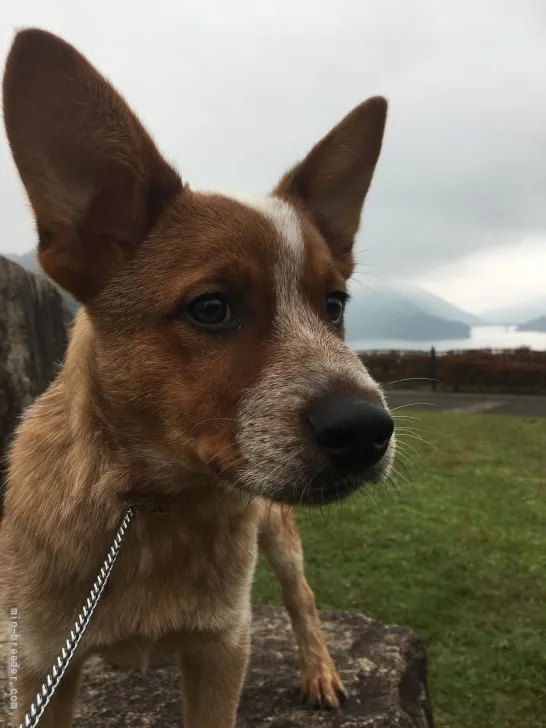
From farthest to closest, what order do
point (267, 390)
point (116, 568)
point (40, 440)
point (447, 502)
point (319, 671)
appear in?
point (447, 502)
point (319, 671)
point (40, 440)
point (116, 568)
point (267, 390)

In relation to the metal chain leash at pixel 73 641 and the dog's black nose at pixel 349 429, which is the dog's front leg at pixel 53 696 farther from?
the dog's black nose at pixel 349 429

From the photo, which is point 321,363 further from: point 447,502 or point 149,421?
point 447,502

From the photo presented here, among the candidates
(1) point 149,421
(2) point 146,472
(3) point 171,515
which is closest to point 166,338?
(1) point 149,421

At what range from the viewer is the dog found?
2172 mm

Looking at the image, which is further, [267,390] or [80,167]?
[80,167]

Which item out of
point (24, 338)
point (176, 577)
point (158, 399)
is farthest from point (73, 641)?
point (24, 338)

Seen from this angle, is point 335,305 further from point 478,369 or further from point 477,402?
point 478,369

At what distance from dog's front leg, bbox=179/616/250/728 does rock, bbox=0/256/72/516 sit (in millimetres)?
3303

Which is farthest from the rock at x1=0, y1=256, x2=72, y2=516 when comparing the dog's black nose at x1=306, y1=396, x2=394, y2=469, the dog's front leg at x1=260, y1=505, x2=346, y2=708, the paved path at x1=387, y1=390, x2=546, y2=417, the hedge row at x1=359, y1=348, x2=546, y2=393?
the hedge row at x1=359, y1=348, x2=546, y2=393

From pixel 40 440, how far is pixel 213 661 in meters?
1.22

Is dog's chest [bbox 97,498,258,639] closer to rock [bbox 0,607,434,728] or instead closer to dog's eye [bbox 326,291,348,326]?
dog's eye [bbox 326,291,348,326]

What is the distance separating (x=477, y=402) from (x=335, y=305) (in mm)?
20908

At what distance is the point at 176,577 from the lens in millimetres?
2605

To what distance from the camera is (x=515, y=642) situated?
212 inches
